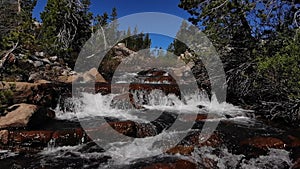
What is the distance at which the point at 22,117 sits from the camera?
21.7 ft

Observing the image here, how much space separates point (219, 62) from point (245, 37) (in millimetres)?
1279

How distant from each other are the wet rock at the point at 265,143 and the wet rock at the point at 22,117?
548cm

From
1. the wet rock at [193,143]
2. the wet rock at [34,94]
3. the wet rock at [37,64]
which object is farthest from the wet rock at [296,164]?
the wet rock at [37,64]

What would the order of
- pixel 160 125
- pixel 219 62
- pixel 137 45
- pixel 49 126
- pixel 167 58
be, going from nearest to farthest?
pixel 49 126
pixel 160 125
pixel 219 62
pixel 167 58
pixel 137 45

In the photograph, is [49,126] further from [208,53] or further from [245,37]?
[245,37]

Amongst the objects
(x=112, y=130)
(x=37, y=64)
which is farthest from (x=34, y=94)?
(x=37, y=64)

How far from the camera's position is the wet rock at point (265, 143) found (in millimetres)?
5926

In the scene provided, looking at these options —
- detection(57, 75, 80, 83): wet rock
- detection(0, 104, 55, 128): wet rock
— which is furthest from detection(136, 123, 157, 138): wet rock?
detection(57, 75, 80, 83): wet rock

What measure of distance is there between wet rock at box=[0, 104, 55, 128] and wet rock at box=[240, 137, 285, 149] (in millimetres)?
5477

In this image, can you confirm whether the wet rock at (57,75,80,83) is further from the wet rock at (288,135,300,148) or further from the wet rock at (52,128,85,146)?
the wet rock at (288,135,300,148)

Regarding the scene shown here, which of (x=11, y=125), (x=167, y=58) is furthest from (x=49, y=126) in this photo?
(x=167, y=58)

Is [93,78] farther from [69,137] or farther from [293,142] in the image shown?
[293,142]

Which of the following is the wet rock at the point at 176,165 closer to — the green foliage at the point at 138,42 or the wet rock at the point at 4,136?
the wet rock at the point at 4,136

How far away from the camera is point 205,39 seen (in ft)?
31.1
